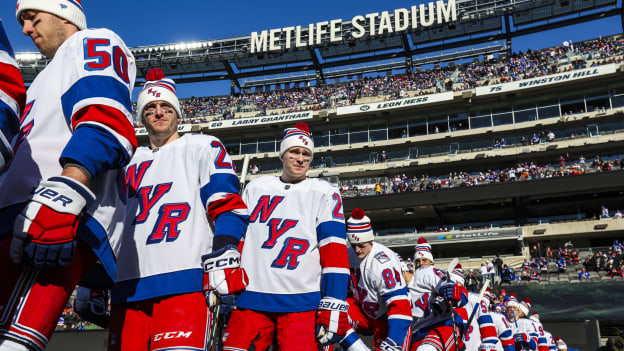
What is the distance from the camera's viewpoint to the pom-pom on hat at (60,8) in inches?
97.5

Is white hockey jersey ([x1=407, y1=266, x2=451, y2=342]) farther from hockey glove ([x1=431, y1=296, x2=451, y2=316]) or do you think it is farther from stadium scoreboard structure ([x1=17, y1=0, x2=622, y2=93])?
stadium scoreboard structure ([x1=17, y1=0, x2=622, y2=93])

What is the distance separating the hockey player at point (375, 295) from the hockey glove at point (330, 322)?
1.50 m

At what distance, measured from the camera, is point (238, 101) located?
182 feet

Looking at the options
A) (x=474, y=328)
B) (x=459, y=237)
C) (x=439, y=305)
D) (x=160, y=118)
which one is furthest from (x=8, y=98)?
(x=459, y=237)

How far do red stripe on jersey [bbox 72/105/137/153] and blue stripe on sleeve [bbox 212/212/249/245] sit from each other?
29.4 inches

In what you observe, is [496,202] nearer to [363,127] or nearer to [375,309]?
[363,127]

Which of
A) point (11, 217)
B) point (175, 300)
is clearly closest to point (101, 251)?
point (11, 217)

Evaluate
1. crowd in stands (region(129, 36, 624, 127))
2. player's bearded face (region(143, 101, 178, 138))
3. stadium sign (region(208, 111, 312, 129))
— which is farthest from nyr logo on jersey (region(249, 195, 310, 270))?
stadium sign (region(208, 111, 312, 129))

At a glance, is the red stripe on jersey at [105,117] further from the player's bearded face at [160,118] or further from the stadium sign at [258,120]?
the stadium sign at [258,120]

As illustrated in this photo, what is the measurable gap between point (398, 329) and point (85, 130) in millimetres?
4133

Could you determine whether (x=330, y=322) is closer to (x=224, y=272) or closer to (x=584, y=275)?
(x=224, y=272)

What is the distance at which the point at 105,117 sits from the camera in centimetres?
219

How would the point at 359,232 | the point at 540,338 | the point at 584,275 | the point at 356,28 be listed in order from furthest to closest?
the point at 356,28, the point at 584,275, the point at 540,338, the point at 359,232

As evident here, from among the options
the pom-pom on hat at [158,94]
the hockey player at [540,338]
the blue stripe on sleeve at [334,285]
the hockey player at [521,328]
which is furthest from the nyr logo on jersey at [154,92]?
the hockey player at [540,338]
